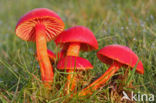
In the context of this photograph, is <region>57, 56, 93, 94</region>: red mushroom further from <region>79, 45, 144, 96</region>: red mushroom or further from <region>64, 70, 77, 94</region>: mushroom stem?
<region>79, 45, 144, 96</region>: red mushroom

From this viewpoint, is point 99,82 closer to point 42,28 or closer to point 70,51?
point 70,51

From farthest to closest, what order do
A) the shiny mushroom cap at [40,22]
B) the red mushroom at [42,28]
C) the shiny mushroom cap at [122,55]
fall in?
the shiny mushroom cap at [40,22] → the red mushroom at [42,28] → the shiny mushroom cap at [122,55]

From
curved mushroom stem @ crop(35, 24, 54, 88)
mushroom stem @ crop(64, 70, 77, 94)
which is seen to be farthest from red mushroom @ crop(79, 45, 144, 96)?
curved mushroom stem @ crop(35, 24, 54, 88)

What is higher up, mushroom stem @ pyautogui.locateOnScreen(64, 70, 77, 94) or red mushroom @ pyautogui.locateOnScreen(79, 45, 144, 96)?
red mushroom @ pyautogui.locateOnScreen(79, 45, 144, 96)

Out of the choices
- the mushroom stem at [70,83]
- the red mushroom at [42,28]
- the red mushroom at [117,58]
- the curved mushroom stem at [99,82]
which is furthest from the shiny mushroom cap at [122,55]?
the red mushroom at [42,28]

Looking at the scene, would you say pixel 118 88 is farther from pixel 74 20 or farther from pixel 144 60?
pixel 74 20

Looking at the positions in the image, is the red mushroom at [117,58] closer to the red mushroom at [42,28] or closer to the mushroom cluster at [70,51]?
the mushroom cluster at [70,51]
